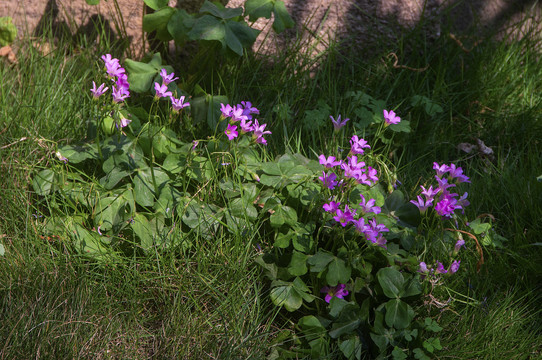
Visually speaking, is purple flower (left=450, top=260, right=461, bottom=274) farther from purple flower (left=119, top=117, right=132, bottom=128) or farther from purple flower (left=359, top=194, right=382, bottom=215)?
purple flower (left=119, top=117, right=132, bottom=128)

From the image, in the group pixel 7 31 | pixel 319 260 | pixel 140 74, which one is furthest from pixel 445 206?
pixel 7 31

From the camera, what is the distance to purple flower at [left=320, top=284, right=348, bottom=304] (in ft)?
7.14

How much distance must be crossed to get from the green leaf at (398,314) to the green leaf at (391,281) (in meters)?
0.03

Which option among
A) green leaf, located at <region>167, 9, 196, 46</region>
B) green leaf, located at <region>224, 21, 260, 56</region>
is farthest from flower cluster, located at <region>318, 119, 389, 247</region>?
green leaf, located at <region>167, 9, 196, 46</region>

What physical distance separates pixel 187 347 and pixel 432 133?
183 cm

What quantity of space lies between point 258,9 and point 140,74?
2.10 feet

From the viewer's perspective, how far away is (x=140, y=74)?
274cm

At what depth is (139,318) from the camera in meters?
2.14

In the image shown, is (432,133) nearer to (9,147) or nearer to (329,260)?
(329,260)

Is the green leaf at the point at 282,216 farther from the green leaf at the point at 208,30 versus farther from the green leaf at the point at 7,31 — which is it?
the green leaf at the point at 7,31

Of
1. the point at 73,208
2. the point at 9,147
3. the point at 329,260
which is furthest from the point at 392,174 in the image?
the point at 9,147

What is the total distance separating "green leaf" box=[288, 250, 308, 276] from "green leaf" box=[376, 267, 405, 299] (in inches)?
10.8

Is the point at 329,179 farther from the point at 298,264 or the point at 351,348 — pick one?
the point at 351,348

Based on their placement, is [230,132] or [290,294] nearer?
[290,294]
